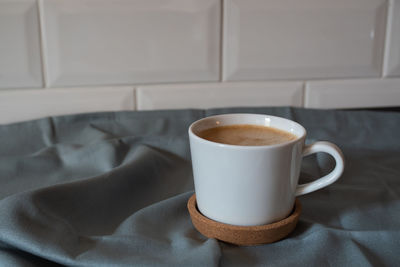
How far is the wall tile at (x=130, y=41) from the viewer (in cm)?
59

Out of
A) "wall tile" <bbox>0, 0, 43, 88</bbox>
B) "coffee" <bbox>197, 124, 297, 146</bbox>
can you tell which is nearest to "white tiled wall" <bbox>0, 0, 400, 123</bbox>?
"wall tile" <bbox>0, 0, 43, 88</bbox>

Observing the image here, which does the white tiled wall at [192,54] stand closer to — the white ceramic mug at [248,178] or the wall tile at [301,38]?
the wall tile at [301,38]

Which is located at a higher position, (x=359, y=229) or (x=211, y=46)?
(x=211, y=46)

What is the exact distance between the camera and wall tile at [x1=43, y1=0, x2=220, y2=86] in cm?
59

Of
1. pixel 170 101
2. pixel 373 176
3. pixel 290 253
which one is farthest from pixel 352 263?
pixel 170 101

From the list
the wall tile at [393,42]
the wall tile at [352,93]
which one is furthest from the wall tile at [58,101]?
the wall tile at [393,42]

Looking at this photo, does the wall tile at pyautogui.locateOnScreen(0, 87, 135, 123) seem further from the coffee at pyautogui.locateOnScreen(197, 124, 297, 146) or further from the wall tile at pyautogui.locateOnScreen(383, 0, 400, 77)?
the wall tile at pyautogui.locateOnScreen(383, 0, 400, 77)

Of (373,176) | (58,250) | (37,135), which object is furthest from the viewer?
(37,135)

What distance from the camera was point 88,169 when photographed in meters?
0.48

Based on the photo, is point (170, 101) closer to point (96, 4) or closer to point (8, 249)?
point (96, 4)

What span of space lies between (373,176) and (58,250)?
32 cm

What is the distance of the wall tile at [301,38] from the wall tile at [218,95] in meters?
0.02

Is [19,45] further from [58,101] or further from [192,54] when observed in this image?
[192,54]

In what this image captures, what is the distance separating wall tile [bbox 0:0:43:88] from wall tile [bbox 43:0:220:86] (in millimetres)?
16
